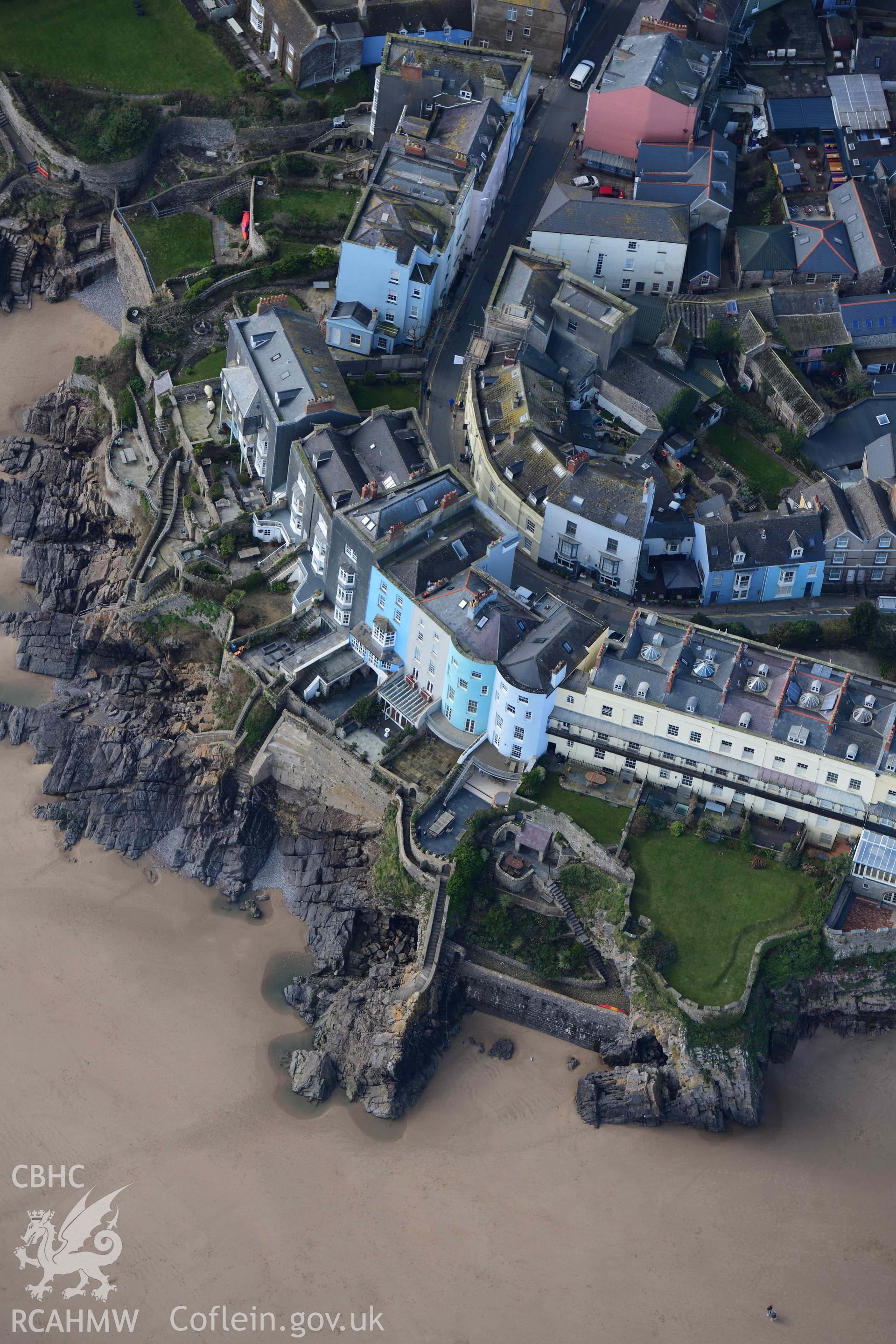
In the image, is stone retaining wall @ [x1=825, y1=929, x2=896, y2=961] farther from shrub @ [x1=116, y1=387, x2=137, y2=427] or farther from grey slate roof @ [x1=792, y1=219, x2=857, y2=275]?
shrub @ [x1=116, y1=387, x2=137, y2=427]

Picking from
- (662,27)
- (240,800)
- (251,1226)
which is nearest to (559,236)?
(662,27)

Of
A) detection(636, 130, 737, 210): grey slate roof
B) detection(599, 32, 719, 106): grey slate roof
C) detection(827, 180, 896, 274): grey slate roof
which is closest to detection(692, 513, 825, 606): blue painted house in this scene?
detection(827, 180, 896, 274): grey slate roof

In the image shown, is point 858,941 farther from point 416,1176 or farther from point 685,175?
point 685,175

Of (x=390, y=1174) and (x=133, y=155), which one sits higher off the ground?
(x=133, y=155)

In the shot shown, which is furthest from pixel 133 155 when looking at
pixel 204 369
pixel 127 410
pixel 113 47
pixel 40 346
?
pixel 127 410

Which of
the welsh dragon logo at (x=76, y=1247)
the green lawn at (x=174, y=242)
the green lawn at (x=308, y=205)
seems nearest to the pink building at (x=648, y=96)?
the green lawn at (x=308, y=205)

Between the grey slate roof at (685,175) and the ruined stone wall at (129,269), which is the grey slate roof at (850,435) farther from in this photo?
the ruined stone wall at (129,269)

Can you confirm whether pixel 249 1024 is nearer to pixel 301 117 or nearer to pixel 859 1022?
pixel 859 1022
